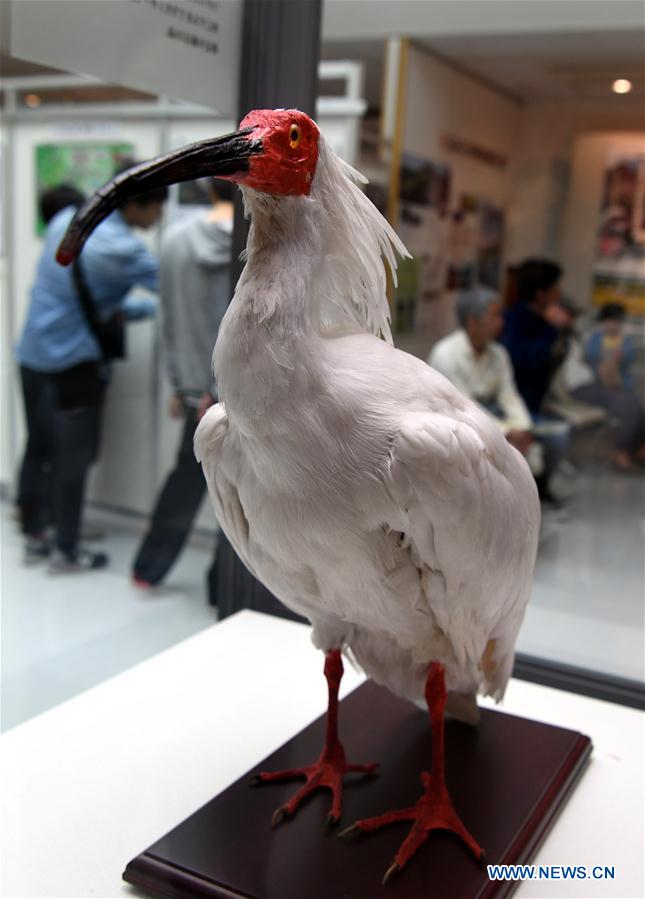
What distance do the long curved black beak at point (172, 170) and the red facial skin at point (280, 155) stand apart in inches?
0.5

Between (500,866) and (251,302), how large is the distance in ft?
2.84

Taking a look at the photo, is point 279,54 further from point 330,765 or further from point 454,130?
point 330,765

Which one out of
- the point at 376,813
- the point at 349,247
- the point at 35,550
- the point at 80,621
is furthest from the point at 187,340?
the point at 376,813

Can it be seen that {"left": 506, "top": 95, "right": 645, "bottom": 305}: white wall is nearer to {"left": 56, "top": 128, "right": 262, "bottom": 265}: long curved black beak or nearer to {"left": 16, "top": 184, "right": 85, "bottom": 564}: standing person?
{"left": 16, "top": 184, "right": 85, "bottom": 564}: standing person

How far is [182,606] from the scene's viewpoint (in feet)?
8.38

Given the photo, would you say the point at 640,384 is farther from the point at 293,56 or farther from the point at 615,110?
the point at 293,56

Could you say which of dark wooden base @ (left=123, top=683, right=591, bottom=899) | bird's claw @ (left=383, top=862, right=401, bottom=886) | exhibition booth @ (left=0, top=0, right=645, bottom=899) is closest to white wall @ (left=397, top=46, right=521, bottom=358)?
exhibition booth @ (left=0, top=0, right=645, bottom=899)

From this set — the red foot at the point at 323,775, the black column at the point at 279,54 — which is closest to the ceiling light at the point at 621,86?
the black column at the point at 279,54

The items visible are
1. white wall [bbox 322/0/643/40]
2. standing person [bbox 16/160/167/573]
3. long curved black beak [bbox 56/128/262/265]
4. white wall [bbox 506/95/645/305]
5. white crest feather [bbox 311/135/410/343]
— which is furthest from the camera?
white wall [bbox 506/95/645/305]

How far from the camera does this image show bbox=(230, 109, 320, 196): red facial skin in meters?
0.98

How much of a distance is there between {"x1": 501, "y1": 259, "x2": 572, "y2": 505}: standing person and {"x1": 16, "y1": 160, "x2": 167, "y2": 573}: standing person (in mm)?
1239

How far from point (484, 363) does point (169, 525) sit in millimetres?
1182

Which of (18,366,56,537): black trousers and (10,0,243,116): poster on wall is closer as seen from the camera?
(10,0,243,116): poster on wall

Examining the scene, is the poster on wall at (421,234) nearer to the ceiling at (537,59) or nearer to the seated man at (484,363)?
the seated man at (484,363)
